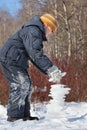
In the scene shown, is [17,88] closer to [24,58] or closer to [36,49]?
[24,58]

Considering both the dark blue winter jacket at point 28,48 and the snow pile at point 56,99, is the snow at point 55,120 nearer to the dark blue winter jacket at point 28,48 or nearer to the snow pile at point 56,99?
the snow pile at point 56,99

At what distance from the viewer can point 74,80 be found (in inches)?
320

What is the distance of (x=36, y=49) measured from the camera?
476 cm

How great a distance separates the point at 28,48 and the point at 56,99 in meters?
0.73

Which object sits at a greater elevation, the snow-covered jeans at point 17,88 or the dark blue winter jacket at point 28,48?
the dark blue winter jacket at point 28,48

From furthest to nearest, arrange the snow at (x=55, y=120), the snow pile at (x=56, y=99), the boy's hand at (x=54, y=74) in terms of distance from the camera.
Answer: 1. the snow pile at (x=56, y=99)
2. the boy's hand at (x=54, y=74)
3. the snow at (x=55, y=120)

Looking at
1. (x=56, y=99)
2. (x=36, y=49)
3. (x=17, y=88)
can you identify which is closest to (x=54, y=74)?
(x=36, y=49)

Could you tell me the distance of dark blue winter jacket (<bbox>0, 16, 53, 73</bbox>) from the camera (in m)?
4.77

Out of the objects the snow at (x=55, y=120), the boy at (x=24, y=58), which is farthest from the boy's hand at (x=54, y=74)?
the snow at (x=55, y=120)

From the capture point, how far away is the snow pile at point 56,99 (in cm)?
499

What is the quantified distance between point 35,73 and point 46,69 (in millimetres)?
3706

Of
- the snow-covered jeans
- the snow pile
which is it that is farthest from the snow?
the snow-covered jeans

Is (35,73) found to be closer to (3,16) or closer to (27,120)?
(27,120)

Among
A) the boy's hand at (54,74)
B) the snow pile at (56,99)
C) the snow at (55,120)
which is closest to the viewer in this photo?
the snow at (55,120)
